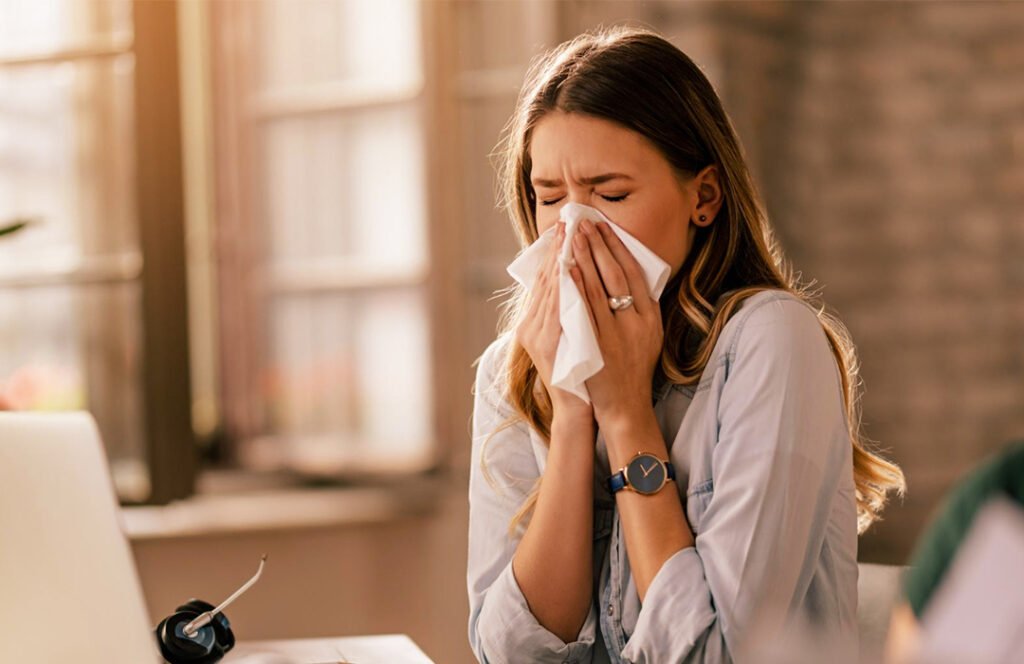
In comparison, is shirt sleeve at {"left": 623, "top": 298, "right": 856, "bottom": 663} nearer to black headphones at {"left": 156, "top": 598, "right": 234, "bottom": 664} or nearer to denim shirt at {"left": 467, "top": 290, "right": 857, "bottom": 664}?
denim shirt at {"left": 467, "top": 290, "right": 857, "bottom": 664}

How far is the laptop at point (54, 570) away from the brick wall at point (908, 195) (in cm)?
229

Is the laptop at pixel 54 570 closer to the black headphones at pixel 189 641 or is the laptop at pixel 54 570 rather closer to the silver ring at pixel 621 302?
the black headphones at pixel 189 641

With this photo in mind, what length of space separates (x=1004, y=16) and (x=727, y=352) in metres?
2.27

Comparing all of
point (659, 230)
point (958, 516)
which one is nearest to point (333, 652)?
point (659, 230)

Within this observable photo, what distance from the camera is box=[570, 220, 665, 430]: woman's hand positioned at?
4.30 feet

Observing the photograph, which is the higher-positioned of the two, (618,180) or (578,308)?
(618,180)

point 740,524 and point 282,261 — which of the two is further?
point 282,261

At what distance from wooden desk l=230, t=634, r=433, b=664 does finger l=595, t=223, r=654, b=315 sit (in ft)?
1.52

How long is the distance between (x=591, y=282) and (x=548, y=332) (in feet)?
0.25

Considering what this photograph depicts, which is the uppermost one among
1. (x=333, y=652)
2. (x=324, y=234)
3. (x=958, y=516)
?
(x=958, y=516)

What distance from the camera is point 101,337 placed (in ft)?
9.28

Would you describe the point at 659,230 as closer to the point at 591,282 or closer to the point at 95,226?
the point at 591,282

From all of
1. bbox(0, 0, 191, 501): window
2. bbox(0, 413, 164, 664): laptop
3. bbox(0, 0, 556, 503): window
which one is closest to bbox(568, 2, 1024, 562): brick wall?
bbox(0, 0, 556, 503): window

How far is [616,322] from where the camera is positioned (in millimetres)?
1349
